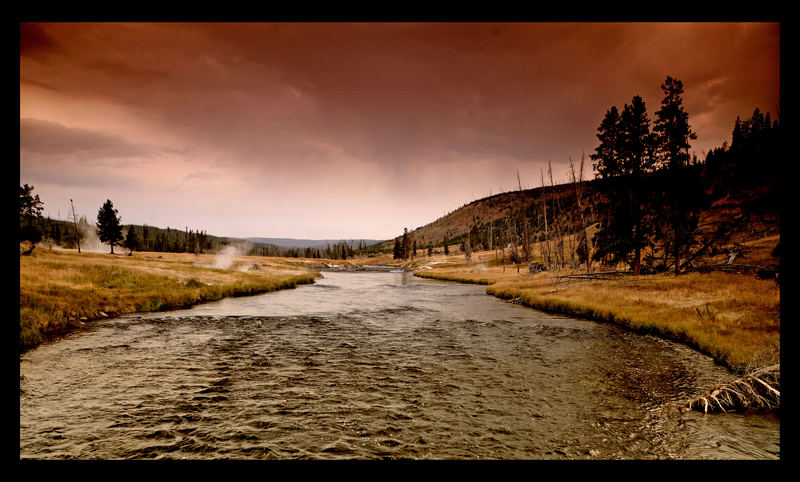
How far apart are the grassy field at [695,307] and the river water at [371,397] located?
110cm

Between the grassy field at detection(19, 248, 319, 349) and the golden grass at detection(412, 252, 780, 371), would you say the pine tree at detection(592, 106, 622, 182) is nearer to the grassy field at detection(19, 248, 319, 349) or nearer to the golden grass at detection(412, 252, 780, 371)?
the golden grass at detection(412, 252, 780, 371)

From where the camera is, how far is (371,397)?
9.68m

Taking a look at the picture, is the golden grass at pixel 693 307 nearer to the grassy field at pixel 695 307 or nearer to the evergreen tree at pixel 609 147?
the grassy field at pixel 695 307

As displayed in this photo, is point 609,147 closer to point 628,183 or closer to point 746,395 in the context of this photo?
point 628,183

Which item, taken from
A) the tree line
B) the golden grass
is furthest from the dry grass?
the tree line

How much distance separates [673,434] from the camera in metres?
7.50

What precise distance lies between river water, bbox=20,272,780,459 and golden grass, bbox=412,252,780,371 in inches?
46.2

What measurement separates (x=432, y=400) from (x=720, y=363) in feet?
38.2

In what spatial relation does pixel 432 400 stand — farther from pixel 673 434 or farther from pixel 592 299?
pixel 592 299

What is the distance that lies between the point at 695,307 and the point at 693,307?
100 millimetres

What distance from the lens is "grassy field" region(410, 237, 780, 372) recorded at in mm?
12812
